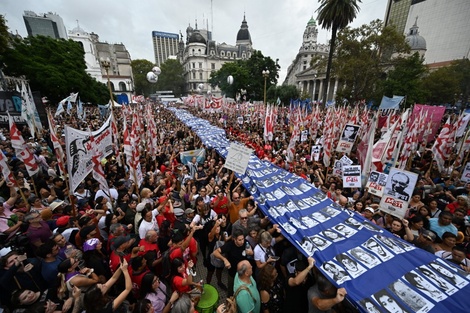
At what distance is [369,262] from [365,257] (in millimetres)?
89

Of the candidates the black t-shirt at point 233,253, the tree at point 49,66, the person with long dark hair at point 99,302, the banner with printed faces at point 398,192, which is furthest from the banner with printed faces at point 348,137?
the tree at point 49,66

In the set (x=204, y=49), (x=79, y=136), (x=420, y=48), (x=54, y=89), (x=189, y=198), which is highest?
(x=204, y=49)

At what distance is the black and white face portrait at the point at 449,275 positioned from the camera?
2363 millimetres

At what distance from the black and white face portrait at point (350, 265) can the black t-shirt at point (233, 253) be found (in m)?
1.43

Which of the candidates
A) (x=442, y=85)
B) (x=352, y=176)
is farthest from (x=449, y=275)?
(x=442, y=85)

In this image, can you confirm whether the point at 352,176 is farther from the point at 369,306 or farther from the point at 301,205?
the point at 369,306

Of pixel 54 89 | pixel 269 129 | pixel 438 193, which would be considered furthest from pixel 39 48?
pixel 438 193

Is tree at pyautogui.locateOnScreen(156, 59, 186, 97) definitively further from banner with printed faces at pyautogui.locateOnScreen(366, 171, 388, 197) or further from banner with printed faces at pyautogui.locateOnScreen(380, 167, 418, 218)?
banner with printed faces at pyautogui.locateOnScreen(380, 167, 418, 218)

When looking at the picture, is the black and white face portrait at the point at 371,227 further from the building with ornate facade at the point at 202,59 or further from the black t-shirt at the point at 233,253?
the building with ornate facade at the point at 202,59

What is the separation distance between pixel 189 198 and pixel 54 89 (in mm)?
27359

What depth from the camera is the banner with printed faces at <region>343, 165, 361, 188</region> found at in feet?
18.8

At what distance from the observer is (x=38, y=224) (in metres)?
3.53

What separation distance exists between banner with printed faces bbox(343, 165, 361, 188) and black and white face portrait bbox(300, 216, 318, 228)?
2696mm

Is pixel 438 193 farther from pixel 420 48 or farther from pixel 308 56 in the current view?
pixel 308 56
